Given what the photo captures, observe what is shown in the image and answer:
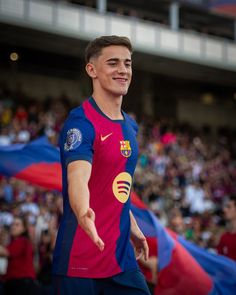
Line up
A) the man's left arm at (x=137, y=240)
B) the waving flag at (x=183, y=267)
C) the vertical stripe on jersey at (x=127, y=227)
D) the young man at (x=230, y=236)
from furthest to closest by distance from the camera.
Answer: the waving flag at (x=183, y=267), the young man at (x=230, y=236), the man's left arm at (x=137, y=240), the vertical stripe on jersey at (x=127, y=227)

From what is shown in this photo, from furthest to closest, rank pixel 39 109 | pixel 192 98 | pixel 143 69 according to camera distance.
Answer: pixel 192 98 < pixel 143 69 < pixel 39 109

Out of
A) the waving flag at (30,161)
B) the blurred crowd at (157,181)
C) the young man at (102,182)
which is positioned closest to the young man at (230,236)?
the waving flag at (30,161)

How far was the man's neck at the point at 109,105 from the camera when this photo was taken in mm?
5152

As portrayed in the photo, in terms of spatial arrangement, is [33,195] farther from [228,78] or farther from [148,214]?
[228,78]

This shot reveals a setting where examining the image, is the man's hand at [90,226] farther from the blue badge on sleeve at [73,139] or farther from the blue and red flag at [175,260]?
the blue and red flag at [175,260]

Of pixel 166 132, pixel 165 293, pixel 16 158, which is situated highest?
pixel 166 132

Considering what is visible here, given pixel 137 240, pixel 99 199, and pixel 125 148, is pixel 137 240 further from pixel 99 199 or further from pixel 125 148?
pixel 125 148

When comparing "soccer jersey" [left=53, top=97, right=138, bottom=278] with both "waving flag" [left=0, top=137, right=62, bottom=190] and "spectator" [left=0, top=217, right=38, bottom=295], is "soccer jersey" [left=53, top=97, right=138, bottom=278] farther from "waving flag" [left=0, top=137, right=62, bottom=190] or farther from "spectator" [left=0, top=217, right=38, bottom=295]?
"waving flag" [left=0, top=137, right=62, bottom=190]

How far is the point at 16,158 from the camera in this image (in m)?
11.3

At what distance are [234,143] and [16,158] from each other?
20.3 metres

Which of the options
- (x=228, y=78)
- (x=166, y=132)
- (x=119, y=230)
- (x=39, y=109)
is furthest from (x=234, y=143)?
→ (x=119, y=230)

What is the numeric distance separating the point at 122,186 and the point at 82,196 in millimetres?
501

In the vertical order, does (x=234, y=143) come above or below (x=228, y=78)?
below

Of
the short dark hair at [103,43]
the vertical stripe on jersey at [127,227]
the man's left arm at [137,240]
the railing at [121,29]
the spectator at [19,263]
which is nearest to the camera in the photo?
the vertical stripe on jersey at [127,227]
